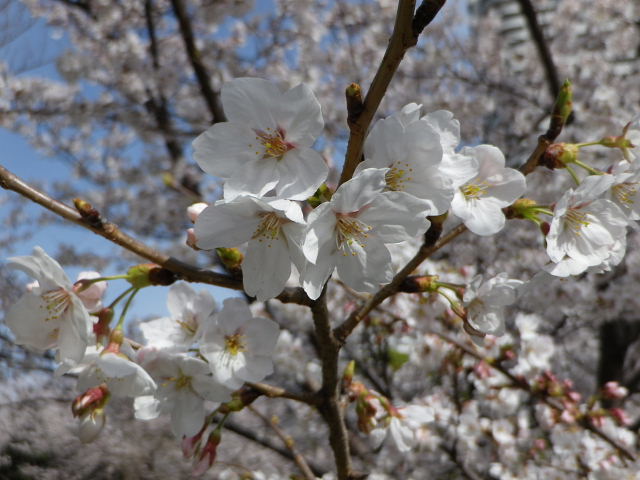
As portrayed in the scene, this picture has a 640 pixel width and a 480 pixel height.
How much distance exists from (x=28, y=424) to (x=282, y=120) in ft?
9.16

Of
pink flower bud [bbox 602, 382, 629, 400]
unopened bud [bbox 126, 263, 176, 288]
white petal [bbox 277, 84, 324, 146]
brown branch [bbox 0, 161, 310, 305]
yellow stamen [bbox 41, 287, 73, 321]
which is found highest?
white petal [bbox 277, 84, 324, 146]

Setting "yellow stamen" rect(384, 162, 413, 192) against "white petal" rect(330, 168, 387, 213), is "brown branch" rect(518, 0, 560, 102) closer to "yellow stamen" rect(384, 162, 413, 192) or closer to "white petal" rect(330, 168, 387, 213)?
"yellow stamen" rect(384, 162, 413, 192)

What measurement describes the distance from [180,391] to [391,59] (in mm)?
866

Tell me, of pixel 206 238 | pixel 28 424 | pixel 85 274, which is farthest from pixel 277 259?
pixel 28 424

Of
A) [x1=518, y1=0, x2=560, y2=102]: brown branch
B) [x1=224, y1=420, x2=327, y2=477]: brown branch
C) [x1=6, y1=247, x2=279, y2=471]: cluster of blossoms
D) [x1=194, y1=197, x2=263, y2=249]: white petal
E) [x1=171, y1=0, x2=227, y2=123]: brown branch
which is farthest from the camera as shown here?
[x1=171, y1=0, x2=227, y2=123]: brown branch

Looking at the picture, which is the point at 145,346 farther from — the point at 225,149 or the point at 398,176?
the point at 398,176

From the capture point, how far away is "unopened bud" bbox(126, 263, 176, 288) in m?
0.93

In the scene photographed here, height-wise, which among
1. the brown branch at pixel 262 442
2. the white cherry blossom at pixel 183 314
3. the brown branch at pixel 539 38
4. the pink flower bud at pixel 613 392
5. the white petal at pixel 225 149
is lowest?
the brown branch at pixel 262 442

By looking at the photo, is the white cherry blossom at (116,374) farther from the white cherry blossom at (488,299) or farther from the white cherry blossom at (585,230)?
the white cherry blossom at (585,230)

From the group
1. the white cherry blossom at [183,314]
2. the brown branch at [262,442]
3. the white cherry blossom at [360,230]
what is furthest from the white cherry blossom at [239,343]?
the brown branch at [262,442]

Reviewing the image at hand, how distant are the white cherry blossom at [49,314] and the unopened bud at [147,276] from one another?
11cm

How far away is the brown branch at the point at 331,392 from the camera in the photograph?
104 cm

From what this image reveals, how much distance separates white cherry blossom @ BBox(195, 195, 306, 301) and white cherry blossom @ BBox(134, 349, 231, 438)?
301 millimetres

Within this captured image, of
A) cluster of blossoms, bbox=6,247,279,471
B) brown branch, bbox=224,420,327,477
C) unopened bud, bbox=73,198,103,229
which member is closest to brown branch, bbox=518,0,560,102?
brown branch, bbox=224,420,327,477
